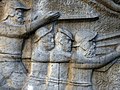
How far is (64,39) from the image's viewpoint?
6.58 ft

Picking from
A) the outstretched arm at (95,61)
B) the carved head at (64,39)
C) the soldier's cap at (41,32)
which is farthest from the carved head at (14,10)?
the outstretched arm at (95,61)

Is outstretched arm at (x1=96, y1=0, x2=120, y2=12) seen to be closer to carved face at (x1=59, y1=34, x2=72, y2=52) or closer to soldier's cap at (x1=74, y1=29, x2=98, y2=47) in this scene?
soldier's cap at (x1=74, y1=29, x2=98, y2=47)

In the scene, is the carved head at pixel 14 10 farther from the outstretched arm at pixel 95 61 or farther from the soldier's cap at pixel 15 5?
the outstretched arm at pixel 95 61

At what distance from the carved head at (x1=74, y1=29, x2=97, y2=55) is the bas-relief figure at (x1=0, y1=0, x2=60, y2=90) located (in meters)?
0.24

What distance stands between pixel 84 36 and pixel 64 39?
0.16 metres

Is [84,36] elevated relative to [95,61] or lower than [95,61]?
elevated

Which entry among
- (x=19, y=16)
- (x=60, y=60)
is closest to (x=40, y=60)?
(x=60, y=60)

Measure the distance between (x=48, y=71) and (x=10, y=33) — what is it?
413mm

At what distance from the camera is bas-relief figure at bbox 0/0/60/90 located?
6.54 feet

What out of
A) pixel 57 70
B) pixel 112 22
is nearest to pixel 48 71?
pixel 57 70

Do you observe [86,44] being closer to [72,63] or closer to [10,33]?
[72,63]

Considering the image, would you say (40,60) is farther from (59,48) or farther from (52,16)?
(52,16)

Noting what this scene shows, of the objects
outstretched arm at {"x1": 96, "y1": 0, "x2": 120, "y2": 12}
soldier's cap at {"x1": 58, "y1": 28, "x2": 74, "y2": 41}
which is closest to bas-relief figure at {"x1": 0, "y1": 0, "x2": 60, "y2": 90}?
soldier's cap at {"x1": 58, "y1": 28, "x2": 74, "y2": 41}

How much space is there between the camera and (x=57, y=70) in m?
2.00
